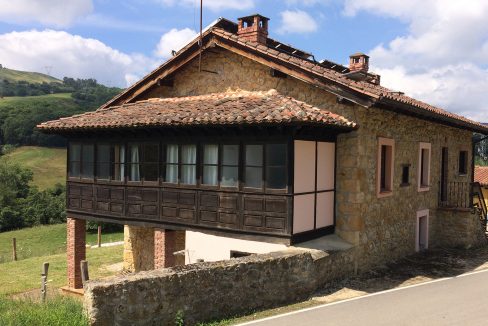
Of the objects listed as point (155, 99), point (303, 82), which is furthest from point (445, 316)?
point (155, 99)

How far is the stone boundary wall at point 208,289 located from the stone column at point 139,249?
763 cm

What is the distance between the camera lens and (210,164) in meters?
11.6

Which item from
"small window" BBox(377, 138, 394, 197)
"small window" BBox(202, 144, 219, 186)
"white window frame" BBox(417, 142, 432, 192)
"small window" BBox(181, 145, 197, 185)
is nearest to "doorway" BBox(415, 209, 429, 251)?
"white window frame" BBox(417, 142, 432, 192)

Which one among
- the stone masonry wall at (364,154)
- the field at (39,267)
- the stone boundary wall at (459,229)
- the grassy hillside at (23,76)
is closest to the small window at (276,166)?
the stone masonry wall at (364,154)

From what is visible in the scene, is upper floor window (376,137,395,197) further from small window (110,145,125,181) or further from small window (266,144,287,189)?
small window (110,145,125,181)

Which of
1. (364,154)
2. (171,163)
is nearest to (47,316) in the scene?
(171,163)

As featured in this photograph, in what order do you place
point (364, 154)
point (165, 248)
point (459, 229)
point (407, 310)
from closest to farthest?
point (407, 310), point (364, 154), point (165, 248), point (459, 229)

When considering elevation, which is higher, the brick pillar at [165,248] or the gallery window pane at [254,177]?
the gallery window pane at [254,177]

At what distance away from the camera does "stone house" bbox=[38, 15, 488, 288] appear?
10.6 m

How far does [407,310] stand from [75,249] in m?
10.6

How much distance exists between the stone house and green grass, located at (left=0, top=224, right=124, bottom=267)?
18.9 metres

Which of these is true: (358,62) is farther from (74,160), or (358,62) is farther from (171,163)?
(74,160)

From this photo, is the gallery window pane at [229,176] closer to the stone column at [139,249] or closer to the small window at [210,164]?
the small window at [210,164]

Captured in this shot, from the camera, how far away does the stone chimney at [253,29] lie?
43.3 ft
